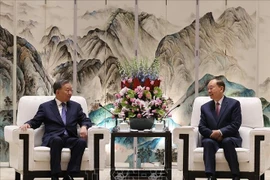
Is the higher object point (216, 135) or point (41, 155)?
point (216, 135)

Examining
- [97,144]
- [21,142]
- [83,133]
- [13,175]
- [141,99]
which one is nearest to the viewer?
[21,142]

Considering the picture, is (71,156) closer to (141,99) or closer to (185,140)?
(141,99)

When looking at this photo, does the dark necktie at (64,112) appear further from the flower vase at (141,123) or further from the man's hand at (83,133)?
the flower vase at (141,123)

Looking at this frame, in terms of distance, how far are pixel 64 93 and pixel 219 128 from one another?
173 centimetres

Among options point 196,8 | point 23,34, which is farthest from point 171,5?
point 23,34

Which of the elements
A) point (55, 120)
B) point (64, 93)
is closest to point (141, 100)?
point (64, 93)

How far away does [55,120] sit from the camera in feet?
19.2

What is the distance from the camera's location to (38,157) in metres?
5.50

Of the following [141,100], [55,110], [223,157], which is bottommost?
[223,157]

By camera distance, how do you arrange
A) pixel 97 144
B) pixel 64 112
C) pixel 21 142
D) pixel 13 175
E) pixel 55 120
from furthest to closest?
pixel 13 175
pixel 64 112
pixel 55 120
pixel 97 144
pixel 21 142

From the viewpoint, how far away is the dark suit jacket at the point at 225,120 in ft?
19.0

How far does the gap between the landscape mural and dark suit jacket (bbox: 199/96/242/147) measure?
1590 mm

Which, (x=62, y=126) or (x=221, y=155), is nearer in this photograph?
(x=221, y=155)

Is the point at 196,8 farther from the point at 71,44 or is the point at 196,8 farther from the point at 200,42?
the point at 71,44
